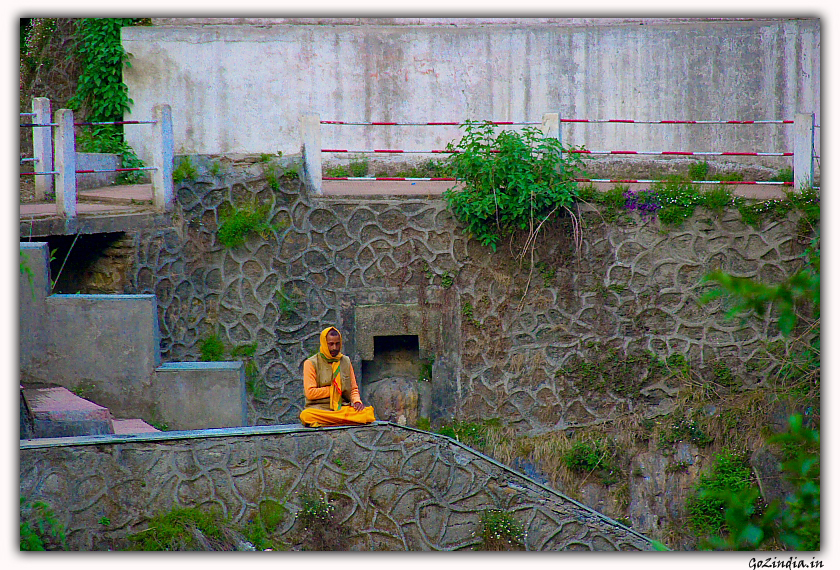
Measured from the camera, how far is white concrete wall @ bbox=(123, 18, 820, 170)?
11547 millimetres

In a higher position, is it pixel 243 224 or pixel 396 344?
pixel 243 224

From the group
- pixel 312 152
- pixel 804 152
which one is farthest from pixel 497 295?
pixel 804 152

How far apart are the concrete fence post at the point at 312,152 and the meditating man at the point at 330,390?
10.5ft

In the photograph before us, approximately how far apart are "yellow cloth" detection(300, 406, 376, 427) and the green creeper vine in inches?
253

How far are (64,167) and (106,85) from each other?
392cm

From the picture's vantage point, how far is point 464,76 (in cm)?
1178

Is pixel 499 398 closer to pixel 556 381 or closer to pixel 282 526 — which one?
pixel 556 381

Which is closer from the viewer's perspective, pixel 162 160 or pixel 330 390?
pixel 330 390

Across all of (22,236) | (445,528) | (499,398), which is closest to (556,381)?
(499,398)

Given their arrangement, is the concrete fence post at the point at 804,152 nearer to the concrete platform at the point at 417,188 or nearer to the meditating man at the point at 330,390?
the concrete platform at the point at 417,188

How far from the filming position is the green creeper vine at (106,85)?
11.5 metres

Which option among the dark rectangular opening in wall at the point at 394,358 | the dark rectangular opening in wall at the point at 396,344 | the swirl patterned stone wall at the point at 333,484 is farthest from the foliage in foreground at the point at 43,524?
the dark rectangular opening in wall at the point at 396,344

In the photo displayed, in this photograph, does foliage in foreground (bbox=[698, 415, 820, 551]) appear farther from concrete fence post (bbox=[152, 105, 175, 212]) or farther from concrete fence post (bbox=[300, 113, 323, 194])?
concrete fence post (bbox=[152, 105, 175, 212])

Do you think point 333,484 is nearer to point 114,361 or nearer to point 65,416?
point 65,416
